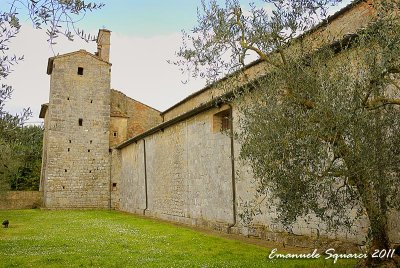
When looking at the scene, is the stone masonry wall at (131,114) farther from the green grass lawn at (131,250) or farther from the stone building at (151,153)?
the green grass lawn at (131,250)

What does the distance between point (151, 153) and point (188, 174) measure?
5.22 m

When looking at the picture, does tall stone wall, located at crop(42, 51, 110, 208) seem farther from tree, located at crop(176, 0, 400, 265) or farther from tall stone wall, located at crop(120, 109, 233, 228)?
tree, located at crop(176, 0, 400, 265)

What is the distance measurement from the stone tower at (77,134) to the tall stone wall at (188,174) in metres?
5.26

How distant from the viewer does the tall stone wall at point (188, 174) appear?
1377cm

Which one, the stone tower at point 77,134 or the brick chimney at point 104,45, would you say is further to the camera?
the brick chimney at point 104,45

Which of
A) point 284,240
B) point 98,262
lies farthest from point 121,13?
point 284,240

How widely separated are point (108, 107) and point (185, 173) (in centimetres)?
1422

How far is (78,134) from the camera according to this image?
2723 cm

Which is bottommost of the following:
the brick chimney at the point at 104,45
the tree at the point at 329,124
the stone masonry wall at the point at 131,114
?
the tree at the point at 329,124

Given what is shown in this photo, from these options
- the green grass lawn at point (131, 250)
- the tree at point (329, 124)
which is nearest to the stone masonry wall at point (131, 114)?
the green grass lawn at point (131, 250)

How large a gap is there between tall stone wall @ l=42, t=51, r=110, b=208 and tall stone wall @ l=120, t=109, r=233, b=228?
522cm

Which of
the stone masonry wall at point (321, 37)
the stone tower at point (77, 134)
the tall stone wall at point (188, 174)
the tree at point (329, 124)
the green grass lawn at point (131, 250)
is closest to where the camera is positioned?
the tree at point (329, 124)

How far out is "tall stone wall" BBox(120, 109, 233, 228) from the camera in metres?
13.8

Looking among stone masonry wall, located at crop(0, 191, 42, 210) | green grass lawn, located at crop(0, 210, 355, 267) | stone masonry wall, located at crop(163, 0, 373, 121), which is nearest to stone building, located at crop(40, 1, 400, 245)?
stone masonry wall, located at crop(163, 0, 373, 121)
